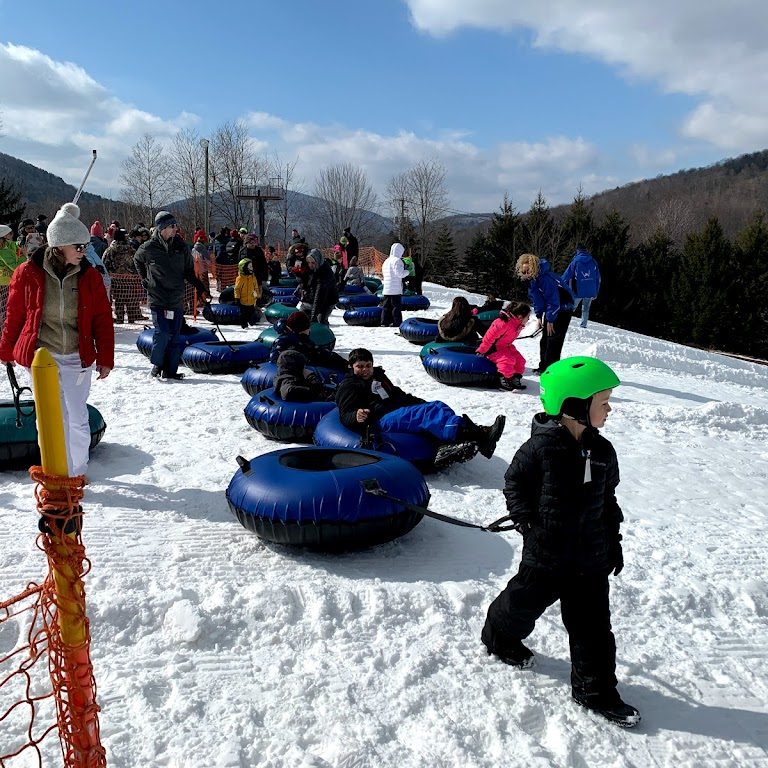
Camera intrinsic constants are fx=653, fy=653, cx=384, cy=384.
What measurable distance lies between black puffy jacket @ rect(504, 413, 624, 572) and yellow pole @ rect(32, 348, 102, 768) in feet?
5.25

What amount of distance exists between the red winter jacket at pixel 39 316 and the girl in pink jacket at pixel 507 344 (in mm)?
5156

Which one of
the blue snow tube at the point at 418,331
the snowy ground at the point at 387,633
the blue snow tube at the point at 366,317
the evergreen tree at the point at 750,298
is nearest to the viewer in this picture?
the snowy ground at the point at 387,633

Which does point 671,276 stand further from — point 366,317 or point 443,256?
point 366,317

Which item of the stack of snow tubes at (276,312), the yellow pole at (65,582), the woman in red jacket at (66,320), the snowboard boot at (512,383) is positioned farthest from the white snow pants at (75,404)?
the stack of snow tubes at (276,312)

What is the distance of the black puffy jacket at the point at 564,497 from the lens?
2562 mm

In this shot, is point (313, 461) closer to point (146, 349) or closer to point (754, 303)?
point (146, 349)

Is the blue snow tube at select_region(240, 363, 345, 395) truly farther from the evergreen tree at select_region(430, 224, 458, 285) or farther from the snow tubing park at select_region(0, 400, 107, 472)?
the evergreen tree at select_region(430, 224, 458, 285)

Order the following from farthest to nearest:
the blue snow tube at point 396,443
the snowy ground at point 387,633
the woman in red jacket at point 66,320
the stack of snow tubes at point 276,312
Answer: the stack of snow tubes at point 276,312 < the blue snow tube at point 396,443 < the woman in red jacket at point 66,320 < the snowy ground at point 387,633

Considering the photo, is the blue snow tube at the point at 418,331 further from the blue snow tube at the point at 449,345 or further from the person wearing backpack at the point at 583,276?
the person wearing backpack at the point at 583,276

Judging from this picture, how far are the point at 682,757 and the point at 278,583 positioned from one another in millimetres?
2013

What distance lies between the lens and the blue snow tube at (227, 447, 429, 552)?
368 centimetres

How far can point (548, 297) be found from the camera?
8227 mm

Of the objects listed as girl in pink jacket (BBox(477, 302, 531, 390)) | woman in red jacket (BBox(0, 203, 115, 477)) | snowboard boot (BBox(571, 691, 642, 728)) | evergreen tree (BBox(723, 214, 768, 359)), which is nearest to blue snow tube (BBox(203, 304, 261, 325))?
girl in pink jacket (BBox(477, 302, 531, 390))

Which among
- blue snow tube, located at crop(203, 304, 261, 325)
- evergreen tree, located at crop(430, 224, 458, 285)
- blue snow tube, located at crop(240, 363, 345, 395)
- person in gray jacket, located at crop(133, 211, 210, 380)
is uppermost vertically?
evergreen tree, located at crop(430, 224, 458, 285)
